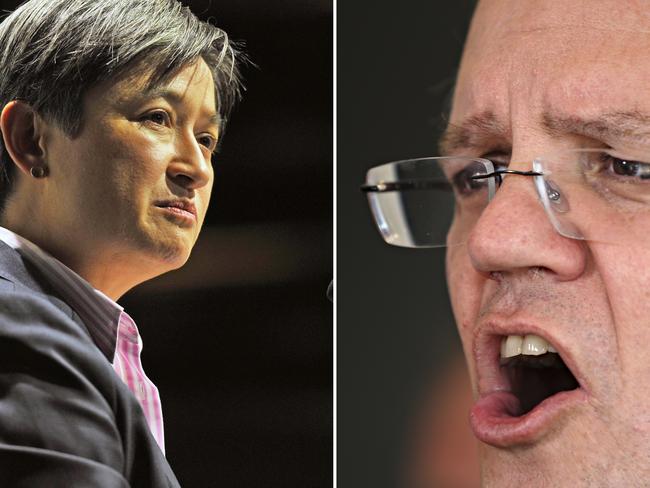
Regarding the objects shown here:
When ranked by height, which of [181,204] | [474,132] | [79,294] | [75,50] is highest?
[75,50]

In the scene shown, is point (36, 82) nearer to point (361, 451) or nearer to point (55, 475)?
point (55, 475)

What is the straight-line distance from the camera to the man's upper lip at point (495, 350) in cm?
106

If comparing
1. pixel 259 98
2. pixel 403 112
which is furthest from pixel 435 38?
pixel 259 98

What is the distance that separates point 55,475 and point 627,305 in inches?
27.1

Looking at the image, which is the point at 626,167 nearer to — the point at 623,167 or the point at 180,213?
the point at 623,167

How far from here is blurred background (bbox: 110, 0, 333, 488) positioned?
53.1 inches

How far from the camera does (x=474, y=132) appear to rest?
4.01 ft

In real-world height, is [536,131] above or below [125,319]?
above

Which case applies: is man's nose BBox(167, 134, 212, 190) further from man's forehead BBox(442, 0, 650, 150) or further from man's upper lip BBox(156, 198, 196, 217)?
man's forehead BBox(442, 0, 650, 150)

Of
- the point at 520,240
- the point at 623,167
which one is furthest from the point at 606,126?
the point at 520,240

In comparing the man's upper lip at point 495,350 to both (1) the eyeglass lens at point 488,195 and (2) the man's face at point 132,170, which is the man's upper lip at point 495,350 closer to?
(1) the eyeglass lens at point 488,195

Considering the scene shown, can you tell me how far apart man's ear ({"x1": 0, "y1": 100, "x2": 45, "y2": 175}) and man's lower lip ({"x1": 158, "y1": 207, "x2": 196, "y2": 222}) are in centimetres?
18

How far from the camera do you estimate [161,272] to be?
133 centimetres

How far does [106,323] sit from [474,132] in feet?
1.75
